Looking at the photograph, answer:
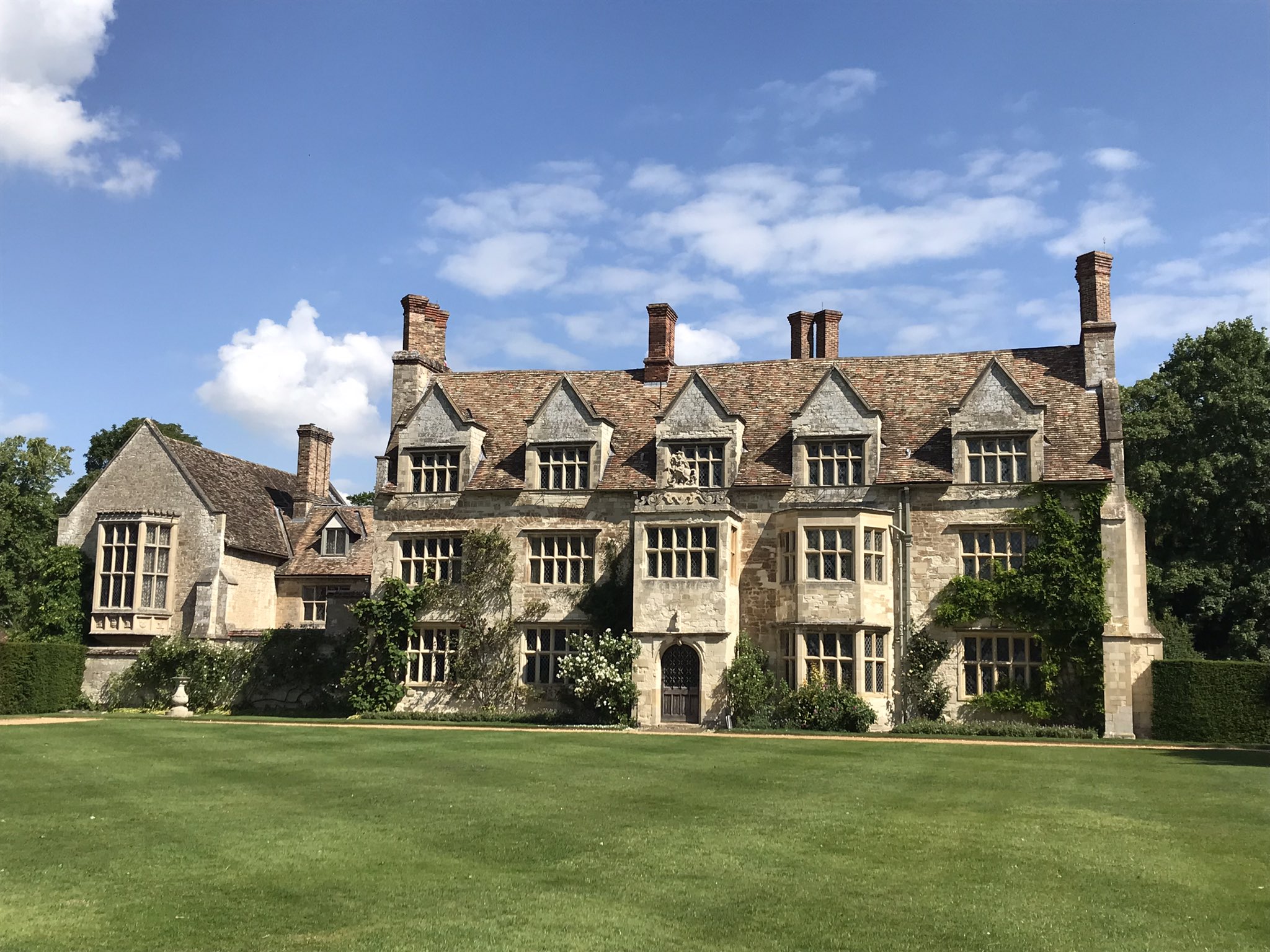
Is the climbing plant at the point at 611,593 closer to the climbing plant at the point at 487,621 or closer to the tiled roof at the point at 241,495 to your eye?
the climbing plant at the point at 487,621

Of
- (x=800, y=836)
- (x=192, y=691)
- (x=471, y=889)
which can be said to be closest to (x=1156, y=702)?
(x=800, y=836)

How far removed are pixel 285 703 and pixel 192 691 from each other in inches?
111

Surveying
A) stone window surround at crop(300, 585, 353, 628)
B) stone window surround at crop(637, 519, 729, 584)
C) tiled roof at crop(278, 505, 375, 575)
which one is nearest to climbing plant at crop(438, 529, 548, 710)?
stone window surround at crop(637, 519, 729, 584)

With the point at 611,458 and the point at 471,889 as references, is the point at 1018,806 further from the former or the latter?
the point at 611,458

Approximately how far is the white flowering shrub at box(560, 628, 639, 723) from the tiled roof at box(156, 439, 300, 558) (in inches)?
519

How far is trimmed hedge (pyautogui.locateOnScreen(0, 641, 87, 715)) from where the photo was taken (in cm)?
3394

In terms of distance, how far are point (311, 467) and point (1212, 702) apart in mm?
31027

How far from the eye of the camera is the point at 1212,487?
1554 inches

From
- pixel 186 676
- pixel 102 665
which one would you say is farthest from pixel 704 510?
pixel 102 665

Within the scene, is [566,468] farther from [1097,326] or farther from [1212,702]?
[1212,702]

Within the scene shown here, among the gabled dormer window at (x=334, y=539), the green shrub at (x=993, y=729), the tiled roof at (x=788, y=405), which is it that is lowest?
the green shrub at (x=993, y=729)

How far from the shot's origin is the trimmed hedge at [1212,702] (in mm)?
28172

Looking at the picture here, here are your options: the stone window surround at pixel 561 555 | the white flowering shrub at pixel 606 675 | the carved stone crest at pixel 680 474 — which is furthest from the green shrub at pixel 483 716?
the carved stone crest at pixel 680 474

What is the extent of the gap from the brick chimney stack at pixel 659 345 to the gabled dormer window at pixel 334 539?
12257 mm
